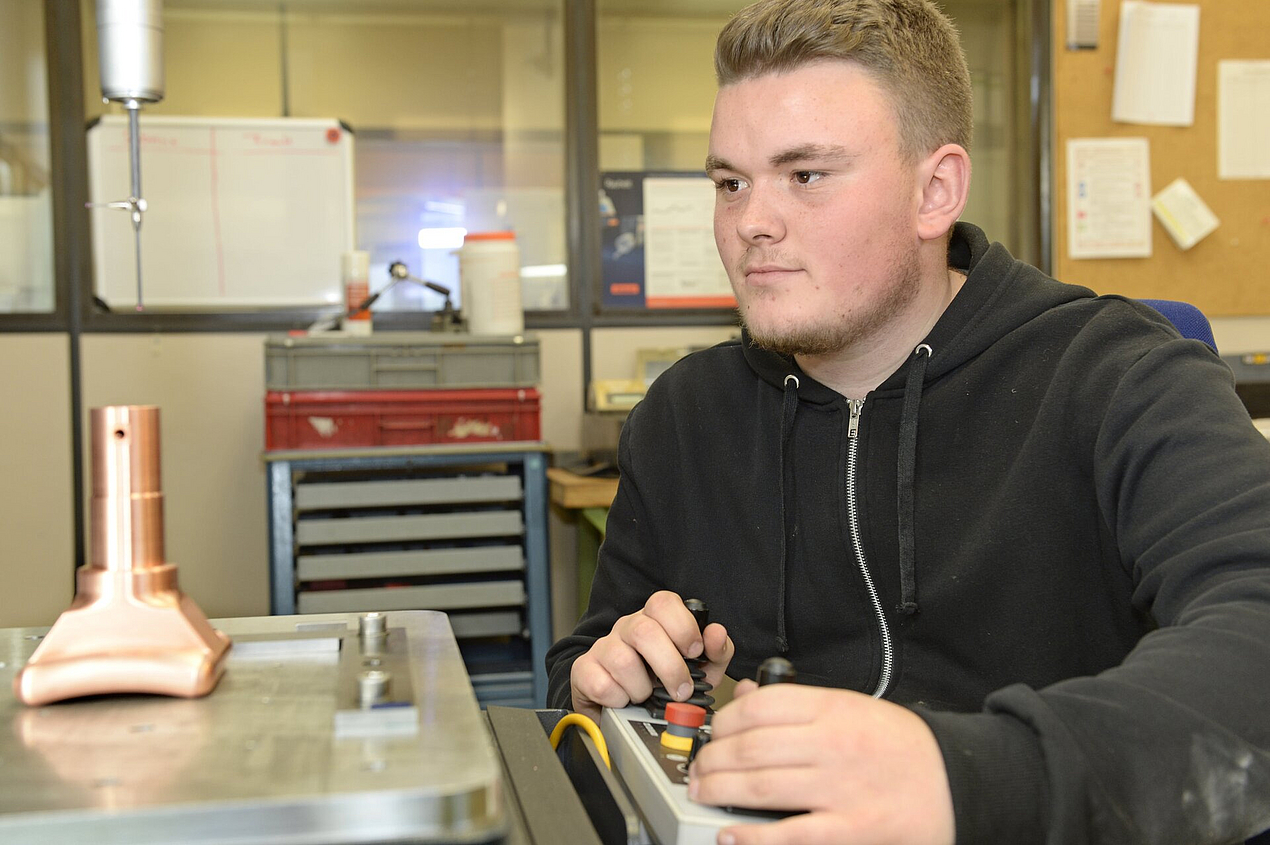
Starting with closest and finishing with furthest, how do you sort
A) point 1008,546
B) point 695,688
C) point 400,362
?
point 695,688 < point 1008,546 < point 400,362

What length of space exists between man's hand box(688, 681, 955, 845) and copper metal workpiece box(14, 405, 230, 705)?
0.81 ft

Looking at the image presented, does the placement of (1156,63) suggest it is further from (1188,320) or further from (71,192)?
(71,192)

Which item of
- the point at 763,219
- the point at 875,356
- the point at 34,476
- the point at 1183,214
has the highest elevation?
the point at 1183,214

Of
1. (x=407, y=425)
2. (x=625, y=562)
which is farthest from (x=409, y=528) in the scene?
(x=625, y=562)

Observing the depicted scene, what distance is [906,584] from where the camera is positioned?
3.28 feet

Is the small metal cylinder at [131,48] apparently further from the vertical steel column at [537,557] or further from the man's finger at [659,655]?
the vertical steel column at [537,557]

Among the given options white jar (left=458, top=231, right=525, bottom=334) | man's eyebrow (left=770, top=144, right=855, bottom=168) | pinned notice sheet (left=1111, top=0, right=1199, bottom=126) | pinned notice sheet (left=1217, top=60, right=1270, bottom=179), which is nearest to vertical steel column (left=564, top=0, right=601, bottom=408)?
white jar (left=458, top=231, right=525, bottom=334)

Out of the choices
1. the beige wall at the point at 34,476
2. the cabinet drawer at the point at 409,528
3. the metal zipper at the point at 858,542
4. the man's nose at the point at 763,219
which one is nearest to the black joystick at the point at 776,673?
the metal zipper at the point at 858,542

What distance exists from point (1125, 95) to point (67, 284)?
2724 millimetres

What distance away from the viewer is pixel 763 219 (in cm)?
104

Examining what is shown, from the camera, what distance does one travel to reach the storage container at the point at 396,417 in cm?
233

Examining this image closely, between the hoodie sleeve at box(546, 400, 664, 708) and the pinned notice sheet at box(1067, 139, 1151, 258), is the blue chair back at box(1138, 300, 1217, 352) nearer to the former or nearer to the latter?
the hoodie sleeve at box(546, 400, 664, 708)

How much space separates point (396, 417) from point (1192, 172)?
215 cm

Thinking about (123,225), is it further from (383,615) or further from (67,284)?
(383,615)
